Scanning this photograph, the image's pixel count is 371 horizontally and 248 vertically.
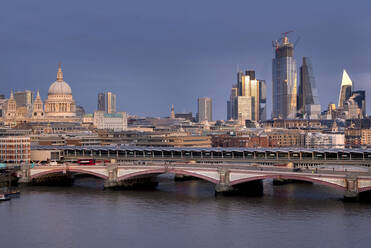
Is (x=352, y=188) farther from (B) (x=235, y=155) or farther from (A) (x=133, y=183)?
Answer: (B) (x=235, y=155)

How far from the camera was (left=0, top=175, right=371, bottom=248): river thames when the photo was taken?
179 feet

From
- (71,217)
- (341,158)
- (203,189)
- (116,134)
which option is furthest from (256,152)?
(116,134)

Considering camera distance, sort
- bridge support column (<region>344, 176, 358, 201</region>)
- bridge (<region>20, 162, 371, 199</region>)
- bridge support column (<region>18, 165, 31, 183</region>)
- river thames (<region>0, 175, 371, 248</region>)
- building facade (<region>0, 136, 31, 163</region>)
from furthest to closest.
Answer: building facade (<region>0, 136, 31, 163</region>) < bridge support column (<region>18, 165, 31, 183</region>) < bridge (<region>20, 162, 371, 199</region>) < bridge support column (<region>344, 176, 358, 201</region>) < river thames (<region>0, 175, 371, 248</region>)

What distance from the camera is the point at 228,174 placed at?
76375 millimetres

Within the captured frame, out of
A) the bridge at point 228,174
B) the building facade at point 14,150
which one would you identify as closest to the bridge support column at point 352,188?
the bridge at point 228,174

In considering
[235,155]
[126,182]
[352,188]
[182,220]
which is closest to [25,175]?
[126,182]

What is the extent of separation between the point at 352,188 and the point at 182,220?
17687 mm

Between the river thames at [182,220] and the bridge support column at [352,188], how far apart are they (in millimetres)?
A: 1171

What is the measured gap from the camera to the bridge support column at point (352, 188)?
6762 centimetres

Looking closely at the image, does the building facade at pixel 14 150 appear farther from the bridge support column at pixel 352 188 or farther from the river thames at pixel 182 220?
the bridge support column at pixel 352 188

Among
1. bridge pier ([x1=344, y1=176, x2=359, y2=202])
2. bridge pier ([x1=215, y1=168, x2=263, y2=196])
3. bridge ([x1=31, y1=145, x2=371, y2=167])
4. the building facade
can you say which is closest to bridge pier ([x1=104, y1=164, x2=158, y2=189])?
bridge pier ([x1=215, y1=168, x2=263, y2=196])

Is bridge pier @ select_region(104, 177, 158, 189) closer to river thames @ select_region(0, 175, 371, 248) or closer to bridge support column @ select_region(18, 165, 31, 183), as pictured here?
river thames @ select_region(0, 175, 371, 248)

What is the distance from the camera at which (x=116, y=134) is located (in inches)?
7042

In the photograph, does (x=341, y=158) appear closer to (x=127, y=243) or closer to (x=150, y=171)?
(x=150, y=171)
